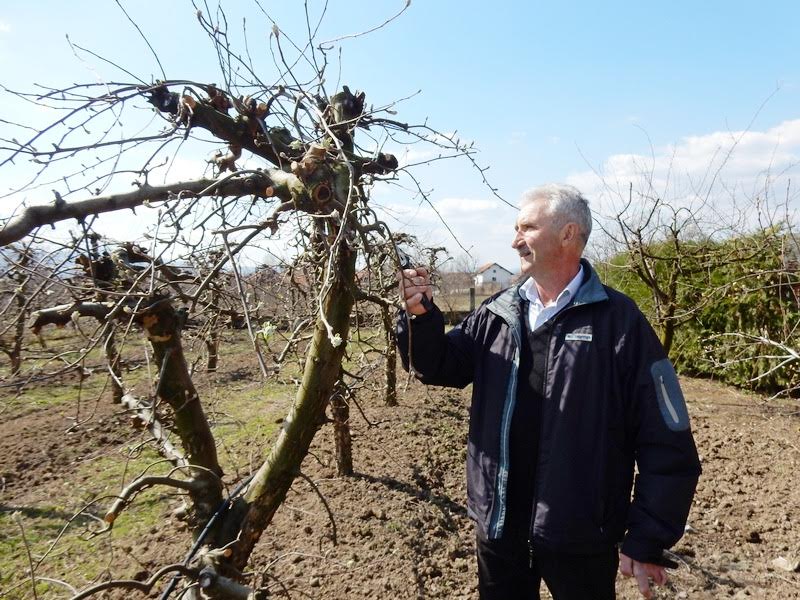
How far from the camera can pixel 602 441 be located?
6.22 ft

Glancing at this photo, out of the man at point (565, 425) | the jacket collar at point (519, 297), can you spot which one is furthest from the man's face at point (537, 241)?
the jacket collar at point (519, 297)

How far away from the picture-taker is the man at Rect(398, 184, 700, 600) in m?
1.86

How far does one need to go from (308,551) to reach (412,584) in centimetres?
74

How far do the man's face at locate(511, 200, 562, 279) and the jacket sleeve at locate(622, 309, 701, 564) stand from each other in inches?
16.0

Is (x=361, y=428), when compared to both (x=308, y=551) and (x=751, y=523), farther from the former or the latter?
(x=751, y=523)

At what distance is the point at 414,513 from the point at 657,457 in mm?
2372

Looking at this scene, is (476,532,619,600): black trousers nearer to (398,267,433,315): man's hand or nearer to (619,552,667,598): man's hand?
(619,552,667,598): man's hand

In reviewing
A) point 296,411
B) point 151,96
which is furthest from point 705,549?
point 151,96

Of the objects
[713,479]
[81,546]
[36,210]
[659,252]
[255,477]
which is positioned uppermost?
[659,252]

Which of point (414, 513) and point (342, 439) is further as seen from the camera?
point (342, 439)

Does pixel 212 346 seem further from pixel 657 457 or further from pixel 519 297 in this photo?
pixel 657 457

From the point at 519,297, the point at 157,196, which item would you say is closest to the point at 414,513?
the point at 519,297

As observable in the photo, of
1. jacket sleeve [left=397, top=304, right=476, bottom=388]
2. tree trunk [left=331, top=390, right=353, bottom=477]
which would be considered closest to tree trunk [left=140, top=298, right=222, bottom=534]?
jacket sleeve [left=397, top=304, right=476, bottom=388]

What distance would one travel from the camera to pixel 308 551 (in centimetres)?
346
